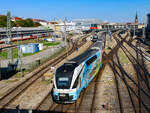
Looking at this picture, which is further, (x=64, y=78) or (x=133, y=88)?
(x=133, y=88)

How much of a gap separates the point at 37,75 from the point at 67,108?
11.8 m

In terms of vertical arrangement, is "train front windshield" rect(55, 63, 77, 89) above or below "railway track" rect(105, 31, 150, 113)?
above

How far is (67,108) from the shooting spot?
46.6 feet

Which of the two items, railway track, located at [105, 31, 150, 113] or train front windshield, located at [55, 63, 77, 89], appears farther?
railway track, located at [105, 31, 150, 113]

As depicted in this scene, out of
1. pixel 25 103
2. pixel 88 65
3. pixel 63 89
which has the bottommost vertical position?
pixel 25 103

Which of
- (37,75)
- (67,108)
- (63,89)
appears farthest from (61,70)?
(37,75)

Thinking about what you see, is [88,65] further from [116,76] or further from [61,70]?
[116,76]

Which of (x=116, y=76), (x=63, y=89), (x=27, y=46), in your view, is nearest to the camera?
(x=63, y=89)

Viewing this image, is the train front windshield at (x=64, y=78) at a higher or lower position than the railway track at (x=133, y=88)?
higher

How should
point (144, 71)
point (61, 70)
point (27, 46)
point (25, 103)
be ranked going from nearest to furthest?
point (61, 70) < point (25, 103) < point (144, 71) < point (27, 46)

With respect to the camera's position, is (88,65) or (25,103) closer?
(25,103)

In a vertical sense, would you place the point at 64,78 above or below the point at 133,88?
above

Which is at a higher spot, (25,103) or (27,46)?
(27,46)

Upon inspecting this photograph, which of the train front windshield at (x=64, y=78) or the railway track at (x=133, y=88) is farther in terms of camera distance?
the railway track at (x=133, y=88)
